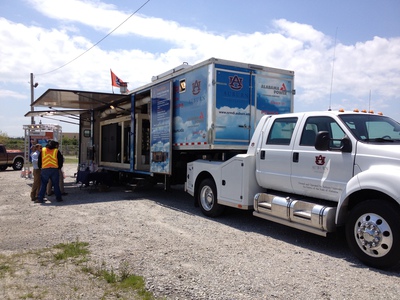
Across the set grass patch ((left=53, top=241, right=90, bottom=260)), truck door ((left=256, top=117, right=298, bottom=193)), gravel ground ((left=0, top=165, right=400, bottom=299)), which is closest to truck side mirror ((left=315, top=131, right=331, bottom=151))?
truck door ((left=256, top=117, right=298, bottom=193))

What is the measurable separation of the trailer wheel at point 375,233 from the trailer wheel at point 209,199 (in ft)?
Result: 11.1

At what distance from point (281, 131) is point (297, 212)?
1531 mm

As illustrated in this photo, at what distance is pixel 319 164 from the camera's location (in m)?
5.73

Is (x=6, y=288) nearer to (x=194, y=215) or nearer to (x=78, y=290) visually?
(x=78, y=290)

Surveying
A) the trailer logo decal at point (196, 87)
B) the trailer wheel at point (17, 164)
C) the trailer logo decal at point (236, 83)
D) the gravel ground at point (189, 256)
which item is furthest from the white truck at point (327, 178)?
the trailer wheel at point (17, 164)

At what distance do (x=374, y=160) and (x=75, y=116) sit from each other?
49.6ft

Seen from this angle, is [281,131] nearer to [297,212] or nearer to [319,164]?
[319,164]

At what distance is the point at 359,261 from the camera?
16.8ft

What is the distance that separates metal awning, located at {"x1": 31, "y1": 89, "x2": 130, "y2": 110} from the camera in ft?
37.9

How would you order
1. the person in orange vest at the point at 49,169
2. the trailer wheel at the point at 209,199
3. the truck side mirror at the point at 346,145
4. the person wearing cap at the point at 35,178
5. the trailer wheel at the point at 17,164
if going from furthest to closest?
the trailer wheel at the point at 17,164, the person wearing cap at the point at 35,178, the person in orange vest at the point at 49,169, the trailer wheel at the point at 209,199, the truck side mirror at the point at 346,145

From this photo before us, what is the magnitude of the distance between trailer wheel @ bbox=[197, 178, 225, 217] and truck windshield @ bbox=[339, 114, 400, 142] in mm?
3267

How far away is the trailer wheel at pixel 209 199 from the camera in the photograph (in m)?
7.99

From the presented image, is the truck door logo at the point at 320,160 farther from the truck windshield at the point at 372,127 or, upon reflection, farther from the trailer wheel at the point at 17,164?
the trailer wheel at the point at 17,164

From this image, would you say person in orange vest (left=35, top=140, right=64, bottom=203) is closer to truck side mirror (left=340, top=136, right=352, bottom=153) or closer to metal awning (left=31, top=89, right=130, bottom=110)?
metal awning (left=31, top=89, right=130, bottom=110)
